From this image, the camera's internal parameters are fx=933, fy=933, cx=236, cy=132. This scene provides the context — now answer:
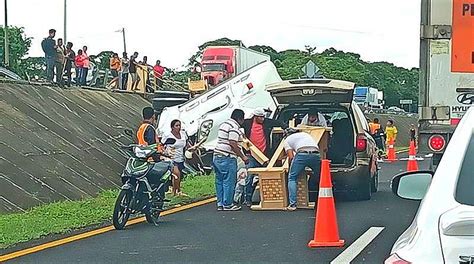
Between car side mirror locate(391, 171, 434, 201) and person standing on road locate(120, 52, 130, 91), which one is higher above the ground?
person standing on road locate(120, 52, 130, 91)

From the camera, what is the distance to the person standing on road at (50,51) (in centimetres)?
2508

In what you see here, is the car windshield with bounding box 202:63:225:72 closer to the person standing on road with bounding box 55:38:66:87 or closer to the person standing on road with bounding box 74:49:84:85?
the person standing on road with bounding box 74:49:84:85

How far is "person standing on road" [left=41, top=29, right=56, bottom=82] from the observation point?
25.1 meters

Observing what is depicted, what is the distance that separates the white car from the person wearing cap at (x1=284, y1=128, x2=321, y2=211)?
10.1m

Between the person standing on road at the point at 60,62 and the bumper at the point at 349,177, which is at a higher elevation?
the person standing on road at the point at 60,62

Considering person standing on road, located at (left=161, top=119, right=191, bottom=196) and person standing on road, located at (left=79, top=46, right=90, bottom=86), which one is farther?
person standing on road, located at (left=79, top=46, right=90, bottom=86)

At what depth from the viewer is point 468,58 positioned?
10883mm

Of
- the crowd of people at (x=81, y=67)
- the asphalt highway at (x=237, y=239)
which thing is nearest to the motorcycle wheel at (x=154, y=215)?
the asphalt highway at (x=237, y=239)

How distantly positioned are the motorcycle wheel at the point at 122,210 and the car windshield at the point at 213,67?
110 ft

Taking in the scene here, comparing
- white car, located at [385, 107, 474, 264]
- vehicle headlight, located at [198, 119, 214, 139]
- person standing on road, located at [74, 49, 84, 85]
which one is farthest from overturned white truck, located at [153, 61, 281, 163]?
white car, located at [385, 107, 474, 264]

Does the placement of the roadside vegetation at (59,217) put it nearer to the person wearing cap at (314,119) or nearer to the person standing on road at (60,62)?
the person wearing cap at (314,119)

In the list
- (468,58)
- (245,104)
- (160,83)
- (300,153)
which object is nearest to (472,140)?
(468,58)

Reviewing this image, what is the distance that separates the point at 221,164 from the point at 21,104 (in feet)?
22.2

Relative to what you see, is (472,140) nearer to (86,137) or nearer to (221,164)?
(221,164)
